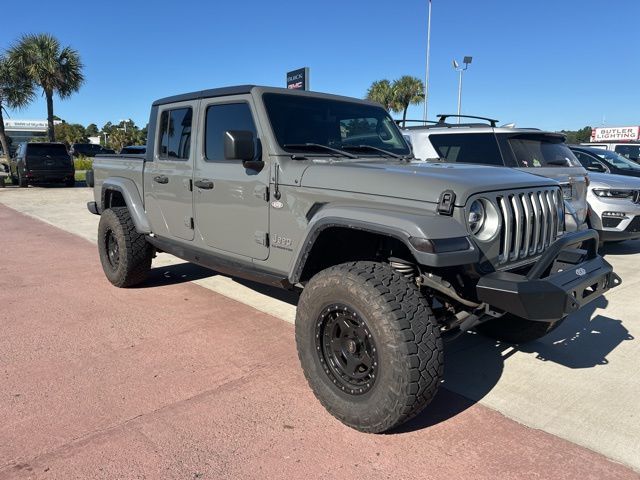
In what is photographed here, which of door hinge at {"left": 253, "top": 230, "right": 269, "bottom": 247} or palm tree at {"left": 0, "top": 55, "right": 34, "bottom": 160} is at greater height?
palm tree at {"left": 0, "top": 55, "right": 34, "bottom": 160}

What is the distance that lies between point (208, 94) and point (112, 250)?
2433 mm

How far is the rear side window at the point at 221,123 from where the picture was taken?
3750 mm

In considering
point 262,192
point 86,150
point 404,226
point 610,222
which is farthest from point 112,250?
point 86,150

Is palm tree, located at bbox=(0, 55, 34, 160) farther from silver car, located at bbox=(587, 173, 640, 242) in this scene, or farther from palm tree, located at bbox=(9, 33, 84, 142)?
silver car, located at bbox=(587, 173, 640, 242)

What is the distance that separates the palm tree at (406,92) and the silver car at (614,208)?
3143 centimetres

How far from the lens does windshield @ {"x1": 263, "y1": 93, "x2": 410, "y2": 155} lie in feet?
11.8

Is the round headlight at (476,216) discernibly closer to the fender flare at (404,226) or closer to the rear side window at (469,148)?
the fender flare at (404,226)

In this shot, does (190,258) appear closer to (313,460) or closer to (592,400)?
(313,460)

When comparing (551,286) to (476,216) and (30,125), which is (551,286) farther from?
(30,125)

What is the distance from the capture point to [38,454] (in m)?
2.52

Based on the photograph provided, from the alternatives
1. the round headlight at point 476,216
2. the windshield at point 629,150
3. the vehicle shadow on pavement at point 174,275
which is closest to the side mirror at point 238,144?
the round headlight at point 476,216

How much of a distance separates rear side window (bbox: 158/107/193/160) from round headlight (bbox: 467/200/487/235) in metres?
2.57

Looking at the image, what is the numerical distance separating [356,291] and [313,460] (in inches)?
34.6

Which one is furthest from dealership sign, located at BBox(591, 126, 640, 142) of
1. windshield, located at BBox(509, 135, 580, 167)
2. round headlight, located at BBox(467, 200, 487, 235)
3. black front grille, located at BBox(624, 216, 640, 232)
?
round headlight, located at BBox(467, 200, 487, 235)
